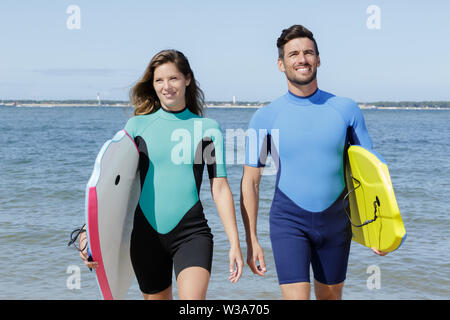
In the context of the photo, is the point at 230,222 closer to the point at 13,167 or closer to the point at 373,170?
the point at 373,170

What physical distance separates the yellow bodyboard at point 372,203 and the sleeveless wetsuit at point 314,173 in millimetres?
70

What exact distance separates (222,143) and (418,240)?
16.9 ft

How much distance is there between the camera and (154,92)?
3.12 m

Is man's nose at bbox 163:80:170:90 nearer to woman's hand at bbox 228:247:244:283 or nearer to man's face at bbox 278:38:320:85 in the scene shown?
man's face at bbox 278:38:320:85

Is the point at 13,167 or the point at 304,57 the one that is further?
the point at 13,167

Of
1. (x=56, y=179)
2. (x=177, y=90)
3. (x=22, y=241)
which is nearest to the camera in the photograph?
(x=177, y=90)

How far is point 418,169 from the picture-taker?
1580 cm

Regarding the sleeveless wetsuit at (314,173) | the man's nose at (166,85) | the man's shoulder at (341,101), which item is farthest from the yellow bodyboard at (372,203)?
the man's nose at (166,85)

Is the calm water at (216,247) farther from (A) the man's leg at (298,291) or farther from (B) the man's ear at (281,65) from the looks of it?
(A) the man's leg at (298,291)

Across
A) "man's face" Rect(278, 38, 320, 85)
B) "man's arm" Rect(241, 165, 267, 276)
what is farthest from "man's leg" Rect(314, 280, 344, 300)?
"man's face" Rect(278, 38, 320, 85)

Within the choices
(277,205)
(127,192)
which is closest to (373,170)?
(277,205)

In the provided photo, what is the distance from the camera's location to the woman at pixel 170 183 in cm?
288

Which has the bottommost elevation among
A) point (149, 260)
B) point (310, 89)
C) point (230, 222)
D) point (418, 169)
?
point (418, 169)

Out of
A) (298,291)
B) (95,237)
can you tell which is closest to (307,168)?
(298,291)
